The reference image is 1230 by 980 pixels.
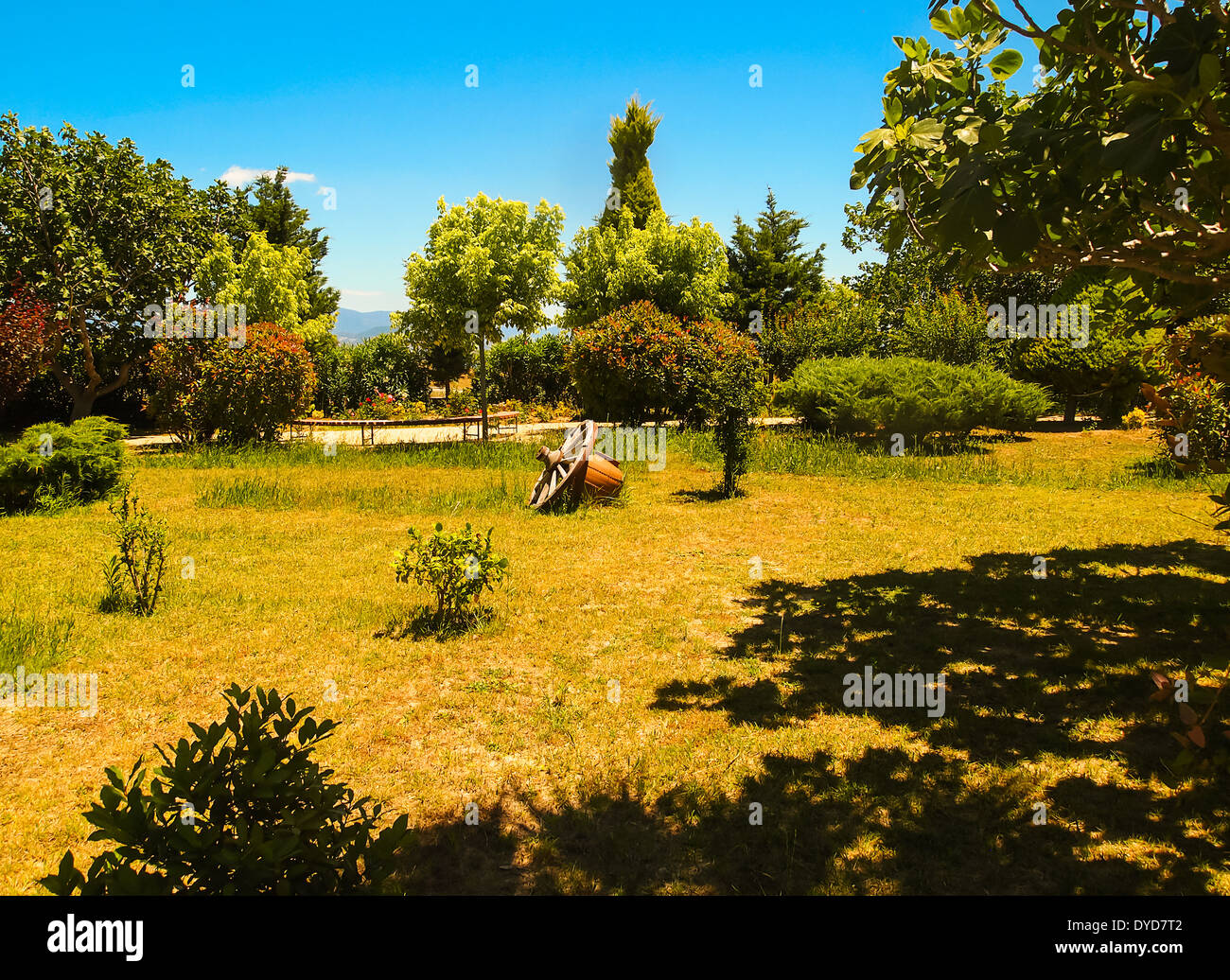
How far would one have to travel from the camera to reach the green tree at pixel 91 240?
16.6 metres

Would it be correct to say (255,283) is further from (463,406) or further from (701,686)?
(701,686)

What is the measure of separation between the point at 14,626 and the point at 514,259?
12870 mm

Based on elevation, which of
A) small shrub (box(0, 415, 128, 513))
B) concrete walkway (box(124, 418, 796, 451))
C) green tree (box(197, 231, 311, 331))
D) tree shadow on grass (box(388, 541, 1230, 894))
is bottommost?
tree shadow on grass (box(388, 541, 1230, 894))

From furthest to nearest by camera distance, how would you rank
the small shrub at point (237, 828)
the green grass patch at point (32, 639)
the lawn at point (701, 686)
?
the green grass patch at point (32, 639)
the lawn at point (701, 686)
the small shrub at point (237, 828)

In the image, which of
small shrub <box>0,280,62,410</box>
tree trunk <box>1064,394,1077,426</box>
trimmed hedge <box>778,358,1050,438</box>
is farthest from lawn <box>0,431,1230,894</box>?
tree trunk <box>1064,394,1077,426</box>

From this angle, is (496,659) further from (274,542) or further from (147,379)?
(147,379)

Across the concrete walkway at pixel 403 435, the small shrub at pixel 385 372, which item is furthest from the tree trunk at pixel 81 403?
the small shrub at pixel 385 372

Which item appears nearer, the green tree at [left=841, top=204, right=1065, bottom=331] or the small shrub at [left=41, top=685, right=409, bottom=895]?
the small shrub at [left=41, top=685, right=409, bottom=895]

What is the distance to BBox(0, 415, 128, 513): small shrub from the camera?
10383mm

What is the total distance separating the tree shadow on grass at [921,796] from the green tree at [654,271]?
19.8 metres

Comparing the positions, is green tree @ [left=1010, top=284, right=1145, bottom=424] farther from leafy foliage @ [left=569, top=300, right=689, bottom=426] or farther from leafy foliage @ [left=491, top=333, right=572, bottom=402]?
leafy foliage @ [left=491, top=333, right=572, bottom=402]

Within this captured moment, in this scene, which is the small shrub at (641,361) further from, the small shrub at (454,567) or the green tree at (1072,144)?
the green tree at (1072,144)

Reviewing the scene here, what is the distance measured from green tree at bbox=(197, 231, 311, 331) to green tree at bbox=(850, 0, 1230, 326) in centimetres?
2326
